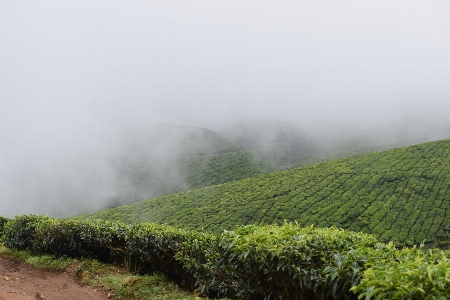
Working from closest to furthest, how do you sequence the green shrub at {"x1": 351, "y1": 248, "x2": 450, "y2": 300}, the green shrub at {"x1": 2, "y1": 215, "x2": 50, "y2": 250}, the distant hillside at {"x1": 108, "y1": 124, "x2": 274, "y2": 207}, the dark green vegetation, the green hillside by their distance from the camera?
1. the green shrub at {"x1": 351, "y1": 248, "x2": 450, "y2": 300}
2. the dark green vegetation
3. the green shrub at {"x1": 2, "y1": 215, "x2": 50, "y2": 250}
4. the green hillside
5. the distant hillside at {"x1": 108, "y1": 124, "x2": 274, "y2": 207}

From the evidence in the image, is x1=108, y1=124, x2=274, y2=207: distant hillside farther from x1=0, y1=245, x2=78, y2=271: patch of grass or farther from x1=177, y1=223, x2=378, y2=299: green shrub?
x1=177, y1=223, x2=378, y2=299: green shrub

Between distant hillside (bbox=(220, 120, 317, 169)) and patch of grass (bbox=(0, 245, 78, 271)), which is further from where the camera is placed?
distant hillside (bbox=(220, 120, 317, 169))

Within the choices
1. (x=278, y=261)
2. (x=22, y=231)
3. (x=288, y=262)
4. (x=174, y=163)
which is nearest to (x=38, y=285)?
(x=22, y=231)

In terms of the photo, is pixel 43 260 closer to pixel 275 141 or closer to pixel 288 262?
pixel 288 262

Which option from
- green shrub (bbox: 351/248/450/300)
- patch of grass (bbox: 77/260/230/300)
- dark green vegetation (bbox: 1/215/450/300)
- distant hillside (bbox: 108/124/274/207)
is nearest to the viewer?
green shrub (bbox: 351/248/450/300)

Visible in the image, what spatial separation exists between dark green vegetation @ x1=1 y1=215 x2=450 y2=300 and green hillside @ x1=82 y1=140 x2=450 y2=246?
1426 centimetres

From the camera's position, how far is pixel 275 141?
68.4 metres

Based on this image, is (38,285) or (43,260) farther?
(43,260)

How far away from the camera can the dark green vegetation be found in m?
2.61

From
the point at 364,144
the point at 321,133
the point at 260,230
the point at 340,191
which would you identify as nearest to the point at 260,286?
the point at 260,230

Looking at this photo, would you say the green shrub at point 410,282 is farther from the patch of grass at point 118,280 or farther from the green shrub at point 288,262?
the patch of grass at point 118,280

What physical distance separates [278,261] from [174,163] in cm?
4874

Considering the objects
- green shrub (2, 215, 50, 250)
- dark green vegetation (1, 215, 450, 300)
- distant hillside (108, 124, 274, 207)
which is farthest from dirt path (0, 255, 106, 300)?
distant hillside (108, 124, 274, 207)

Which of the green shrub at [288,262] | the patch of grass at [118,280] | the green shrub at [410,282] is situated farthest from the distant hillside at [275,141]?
the green shrub at [410,282]
